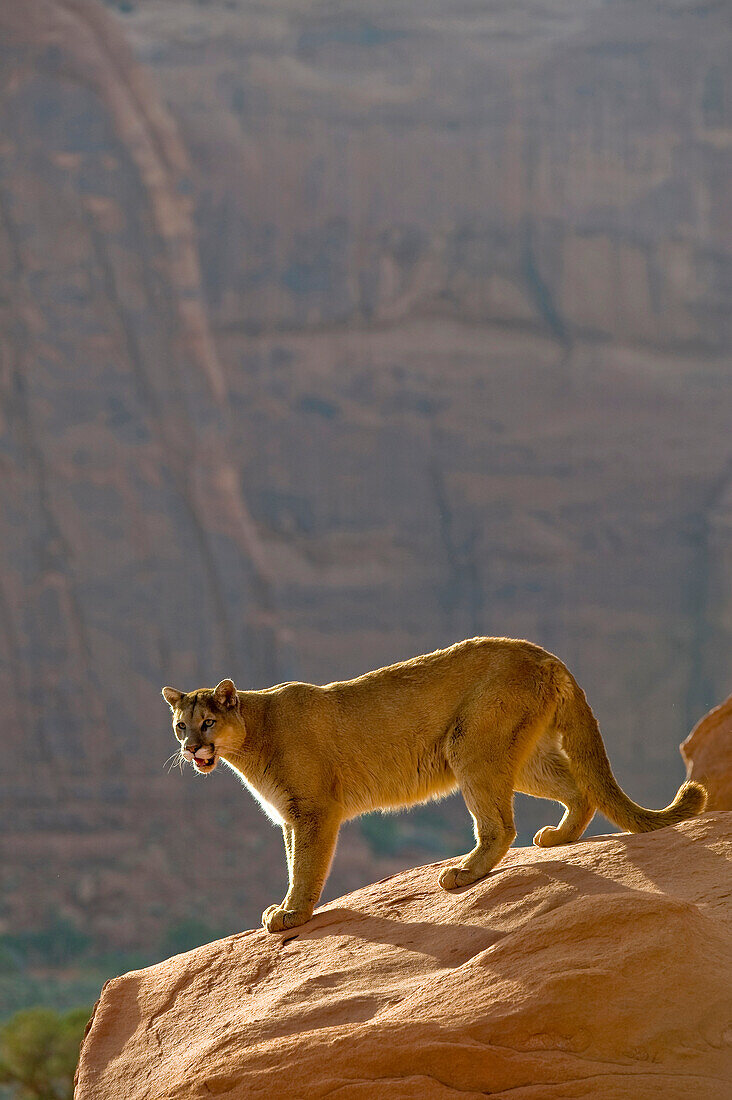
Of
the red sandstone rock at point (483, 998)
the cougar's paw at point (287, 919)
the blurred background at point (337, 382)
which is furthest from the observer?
the blurred background at point (337, 382)

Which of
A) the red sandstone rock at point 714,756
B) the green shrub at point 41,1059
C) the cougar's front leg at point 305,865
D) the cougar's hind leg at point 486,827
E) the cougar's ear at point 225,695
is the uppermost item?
the cougar's ear at point 225,695

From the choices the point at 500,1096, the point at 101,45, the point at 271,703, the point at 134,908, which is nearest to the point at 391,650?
the point at 134,908

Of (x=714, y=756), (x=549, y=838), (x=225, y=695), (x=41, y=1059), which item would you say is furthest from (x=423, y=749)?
(x=41, y=1059)

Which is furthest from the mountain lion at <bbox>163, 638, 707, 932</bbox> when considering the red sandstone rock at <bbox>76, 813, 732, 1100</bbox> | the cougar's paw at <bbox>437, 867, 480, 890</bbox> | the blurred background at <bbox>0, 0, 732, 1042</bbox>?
the blurred background at <bbox>0, 0, 732, 1042</bbox>

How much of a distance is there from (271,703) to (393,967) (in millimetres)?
1630

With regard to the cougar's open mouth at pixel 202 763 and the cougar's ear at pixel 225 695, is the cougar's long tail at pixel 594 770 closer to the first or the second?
the cougar's ear at pixel 225 695

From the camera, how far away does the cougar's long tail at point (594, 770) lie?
5.25 m

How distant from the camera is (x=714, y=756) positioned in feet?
24.1

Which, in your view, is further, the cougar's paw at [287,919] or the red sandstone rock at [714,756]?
the red sandstone rock at [714,756]

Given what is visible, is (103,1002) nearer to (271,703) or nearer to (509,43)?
(271,703)

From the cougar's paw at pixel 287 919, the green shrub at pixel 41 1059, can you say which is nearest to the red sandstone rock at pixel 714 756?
the cougar's paw at pixel 287 919

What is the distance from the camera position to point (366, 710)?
5633 mm

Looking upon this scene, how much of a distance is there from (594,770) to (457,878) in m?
0.79

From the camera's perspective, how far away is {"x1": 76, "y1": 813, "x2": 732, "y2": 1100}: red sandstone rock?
3.79 metres
